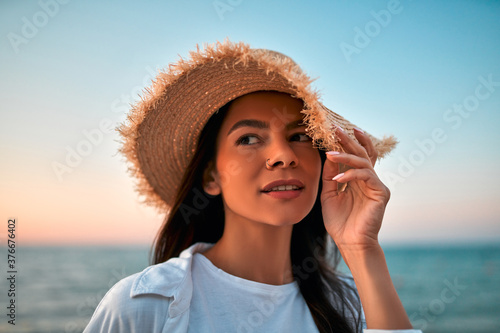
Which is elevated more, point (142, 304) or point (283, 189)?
point (283, 189)

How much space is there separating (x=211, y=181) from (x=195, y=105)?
49 centimetres

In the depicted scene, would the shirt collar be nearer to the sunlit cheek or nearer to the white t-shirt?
the white t-shirt

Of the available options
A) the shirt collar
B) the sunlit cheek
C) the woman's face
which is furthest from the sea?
the woman's face

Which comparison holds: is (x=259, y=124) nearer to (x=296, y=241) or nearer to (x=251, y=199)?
(x=251, y=199)

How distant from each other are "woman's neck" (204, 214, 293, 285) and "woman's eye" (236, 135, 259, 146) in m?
0.48

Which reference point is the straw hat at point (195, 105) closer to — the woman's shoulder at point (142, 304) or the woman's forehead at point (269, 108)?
the woman's forehead at point (269, 108)

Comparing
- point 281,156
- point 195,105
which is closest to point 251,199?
point 281,156

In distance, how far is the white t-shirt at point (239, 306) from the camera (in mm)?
1833

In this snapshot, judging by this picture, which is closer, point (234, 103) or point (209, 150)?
point (234, 103)

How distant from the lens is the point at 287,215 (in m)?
1.94

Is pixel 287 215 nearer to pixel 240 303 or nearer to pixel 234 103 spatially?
pixel 240 303

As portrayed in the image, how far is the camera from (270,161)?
190 centimetres

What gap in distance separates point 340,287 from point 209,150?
1280 millimetres

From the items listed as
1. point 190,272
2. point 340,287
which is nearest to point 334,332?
point 340,287
